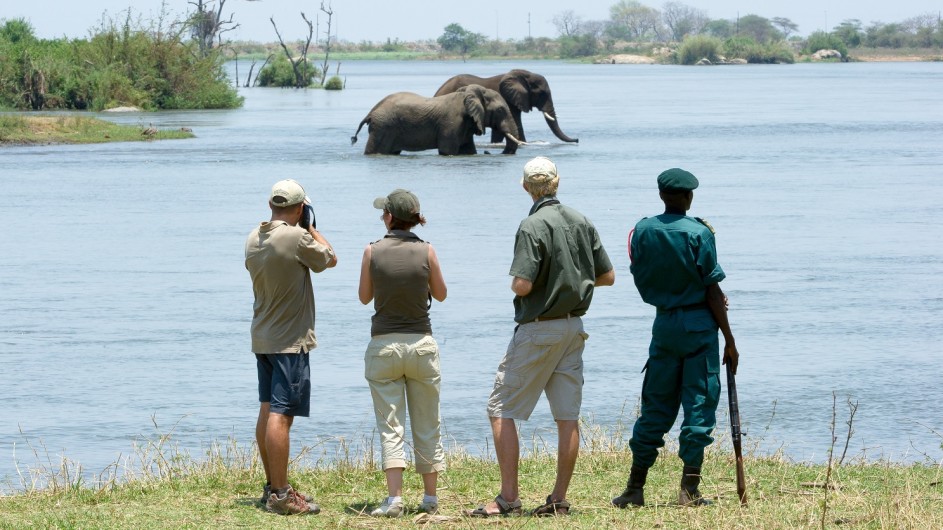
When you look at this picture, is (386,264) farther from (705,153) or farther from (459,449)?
(705,153)

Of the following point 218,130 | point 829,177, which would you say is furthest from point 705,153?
point 218,130

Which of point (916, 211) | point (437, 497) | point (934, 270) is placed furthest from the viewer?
point (916, 211)

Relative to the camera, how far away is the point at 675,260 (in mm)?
7570

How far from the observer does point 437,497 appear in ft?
26.5

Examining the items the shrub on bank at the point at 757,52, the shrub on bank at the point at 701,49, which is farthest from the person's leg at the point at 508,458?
the shrub on bank at the point at 757,52

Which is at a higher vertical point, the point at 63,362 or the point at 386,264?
the point at 386,264

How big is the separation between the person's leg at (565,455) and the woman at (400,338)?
0.62 m

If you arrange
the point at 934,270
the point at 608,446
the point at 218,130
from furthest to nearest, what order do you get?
1. the point at 218,130
2. the point at 934,270
3. the point at 608,446

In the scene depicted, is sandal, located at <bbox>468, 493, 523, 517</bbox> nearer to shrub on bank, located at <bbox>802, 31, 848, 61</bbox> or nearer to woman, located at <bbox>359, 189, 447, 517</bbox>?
woman, located at <bbox>359, 189, 447, 517</bbox>

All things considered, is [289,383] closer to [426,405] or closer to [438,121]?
[426,405]

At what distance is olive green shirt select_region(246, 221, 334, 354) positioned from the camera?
7.69 metres

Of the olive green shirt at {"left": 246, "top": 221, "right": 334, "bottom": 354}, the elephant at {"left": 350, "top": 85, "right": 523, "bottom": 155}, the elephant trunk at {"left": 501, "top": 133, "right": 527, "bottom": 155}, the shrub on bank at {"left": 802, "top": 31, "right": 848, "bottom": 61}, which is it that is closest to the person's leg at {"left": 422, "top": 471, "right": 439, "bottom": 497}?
the olive green shirt at {"left": 246, "top": 221, "right": 334, "bottom": 354}

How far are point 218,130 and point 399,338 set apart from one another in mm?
43377

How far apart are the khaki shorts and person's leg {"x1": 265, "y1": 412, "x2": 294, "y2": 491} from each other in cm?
104
